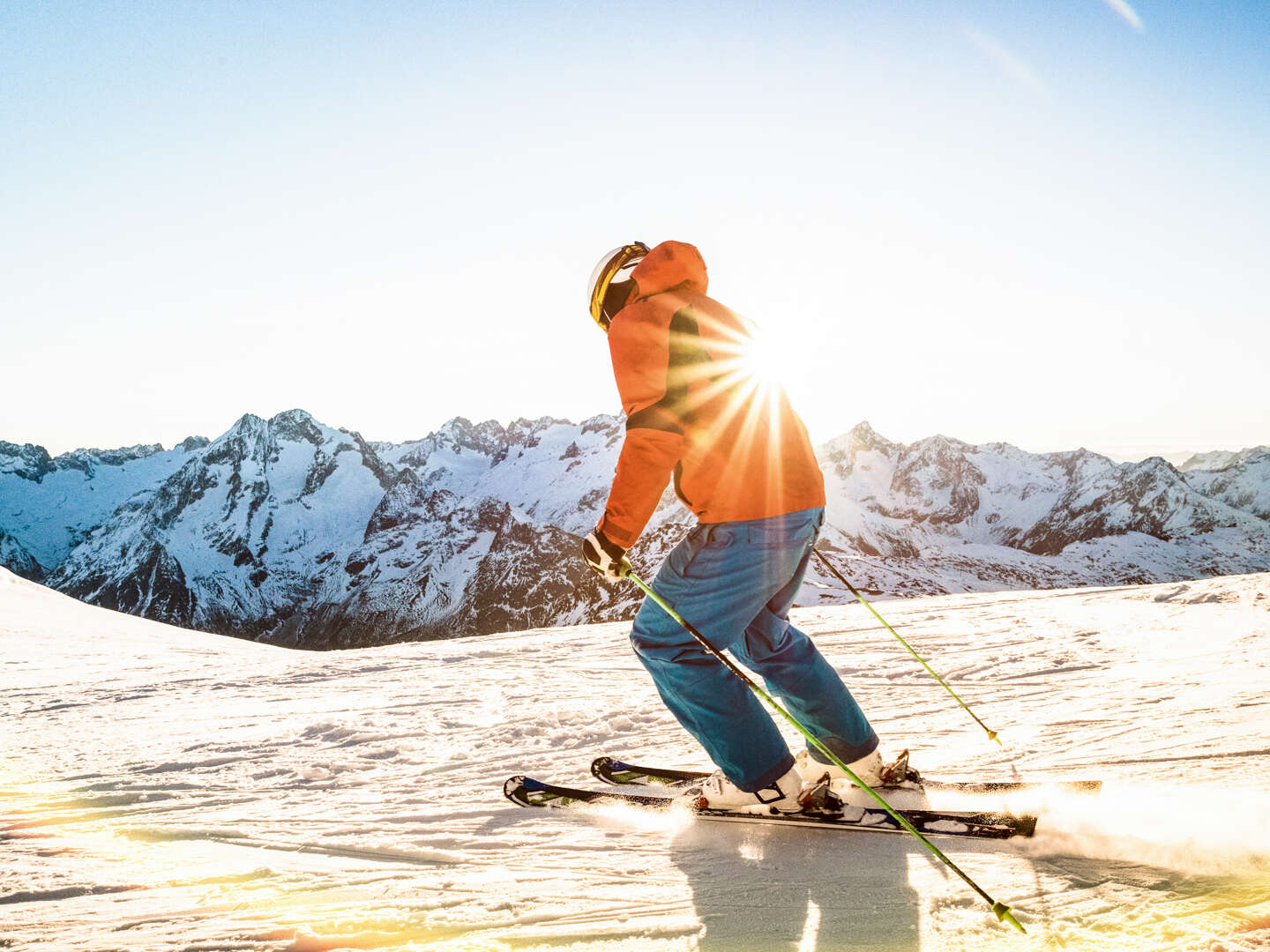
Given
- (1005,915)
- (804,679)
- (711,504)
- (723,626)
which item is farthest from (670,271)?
(1005,915)

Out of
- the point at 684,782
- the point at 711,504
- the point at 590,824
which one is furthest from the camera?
the point at 684,782

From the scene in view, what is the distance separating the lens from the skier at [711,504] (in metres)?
3.20

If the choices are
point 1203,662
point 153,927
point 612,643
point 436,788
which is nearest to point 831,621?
point 612,643

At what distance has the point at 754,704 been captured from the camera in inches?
129

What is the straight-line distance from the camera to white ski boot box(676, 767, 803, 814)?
10.8 ft

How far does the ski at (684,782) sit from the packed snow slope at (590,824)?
119 mm

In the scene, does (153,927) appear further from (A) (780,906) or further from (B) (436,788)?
(A) (780,906)

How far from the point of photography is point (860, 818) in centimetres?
321

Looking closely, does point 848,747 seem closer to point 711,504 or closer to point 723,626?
point 723,626

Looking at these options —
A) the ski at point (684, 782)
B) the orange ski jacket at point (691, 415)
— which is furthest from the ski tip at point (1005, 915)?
Result: the orange ski jacket at point (691, 415)

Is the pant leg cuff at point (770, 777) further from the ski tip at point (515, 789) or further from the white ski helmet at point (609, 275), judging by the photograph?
the white ski helmet at point (609, 275)

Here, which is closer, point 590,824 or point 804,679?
point 804,679

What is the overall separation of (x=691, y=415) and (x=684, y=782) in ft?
6.55

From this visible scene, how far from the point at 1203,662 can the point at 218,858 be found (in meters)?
6.63
